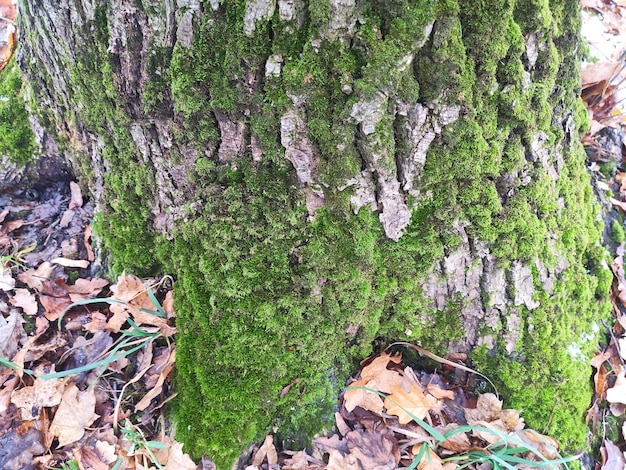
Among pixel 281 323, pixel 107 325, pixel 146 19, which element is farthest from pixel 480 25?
pixel 107 325

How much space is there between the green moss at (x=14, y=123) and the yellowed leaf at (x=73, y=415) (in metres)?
1.47

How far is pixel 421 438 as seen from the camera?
77.4 inches

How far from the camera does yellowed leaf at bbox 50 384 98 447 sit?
195 centimetres

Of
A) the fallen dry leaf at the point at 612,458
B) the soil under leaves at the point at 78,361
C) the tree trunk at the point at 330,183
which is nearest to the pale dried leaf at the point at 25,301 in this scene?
the soil under leaves at the point at 78,361

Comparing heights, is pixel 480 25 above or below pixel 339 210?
above

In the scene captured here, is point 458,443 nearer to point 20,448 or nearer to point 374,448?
point 374,448

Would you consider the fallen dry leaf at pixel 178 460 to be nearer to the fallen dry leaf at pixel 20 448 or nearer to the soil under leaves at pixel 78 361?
the soil under leaves at pixel 78 361

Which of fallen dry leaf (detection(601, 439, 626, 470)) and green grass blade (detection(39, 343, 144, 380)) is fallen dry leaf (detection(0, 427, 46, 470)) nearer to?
green grass blade (detection(39, 343, 144, 380))

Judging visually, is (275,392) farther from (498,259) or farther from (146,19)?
(146,19)

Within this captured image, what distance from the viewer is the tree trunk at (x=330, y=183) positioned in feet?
4.71

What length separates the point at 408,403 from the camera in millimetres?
2027

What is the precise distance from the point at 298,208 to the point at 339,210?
165 mm

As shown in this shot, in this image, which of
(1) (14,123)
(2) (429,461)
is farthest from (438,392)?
(1) (14,123)

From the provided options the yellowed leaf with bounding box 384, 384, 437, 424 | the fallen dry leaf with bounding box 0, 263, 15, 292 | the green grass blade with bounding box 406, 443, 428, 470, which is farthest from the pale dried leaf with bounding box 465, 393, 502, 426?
the fallen dry leaf with bounding box 0, 263, 15, 292
